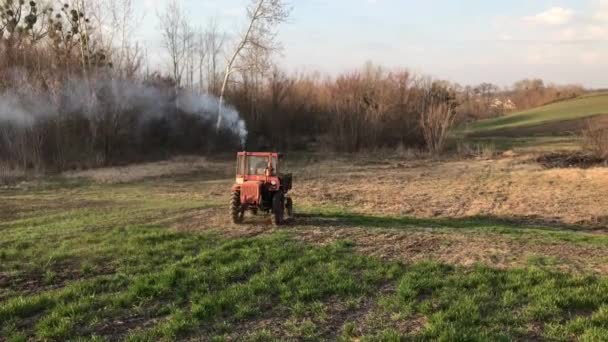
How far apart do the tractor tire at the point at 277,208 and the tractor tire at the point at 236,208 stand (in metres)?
0.74

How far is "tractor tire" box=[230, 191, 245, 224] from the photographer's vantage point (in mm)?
12172

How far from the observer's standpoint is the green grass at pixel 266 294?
5664 mm

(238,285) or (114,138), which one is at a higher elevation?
(114,138)

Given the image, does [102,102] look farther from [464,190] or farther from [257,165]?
[257,165]

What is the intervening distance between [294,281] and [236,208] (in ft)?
17.1

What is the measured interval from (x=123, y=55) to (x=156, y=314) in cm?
2949

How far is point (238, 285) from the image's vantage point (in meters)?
7.11

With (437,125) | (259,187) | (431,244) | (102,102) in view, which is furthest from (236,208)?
(437,125)

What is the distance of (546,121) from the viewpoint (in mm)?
65250

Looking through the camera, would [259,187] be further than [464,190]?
No

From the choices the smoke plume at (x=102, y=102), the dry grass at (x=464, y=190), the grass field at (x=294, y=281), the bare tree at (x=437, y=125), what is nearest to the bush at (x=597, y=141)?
the dry grass at (x=464, y=190)

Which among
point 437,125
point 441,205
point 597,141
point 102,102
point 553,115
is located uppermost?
point 553,115

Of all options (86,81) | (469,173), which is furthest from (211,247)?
(86,81)

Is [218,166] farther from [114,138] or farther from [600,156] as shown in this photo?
[600,156]
